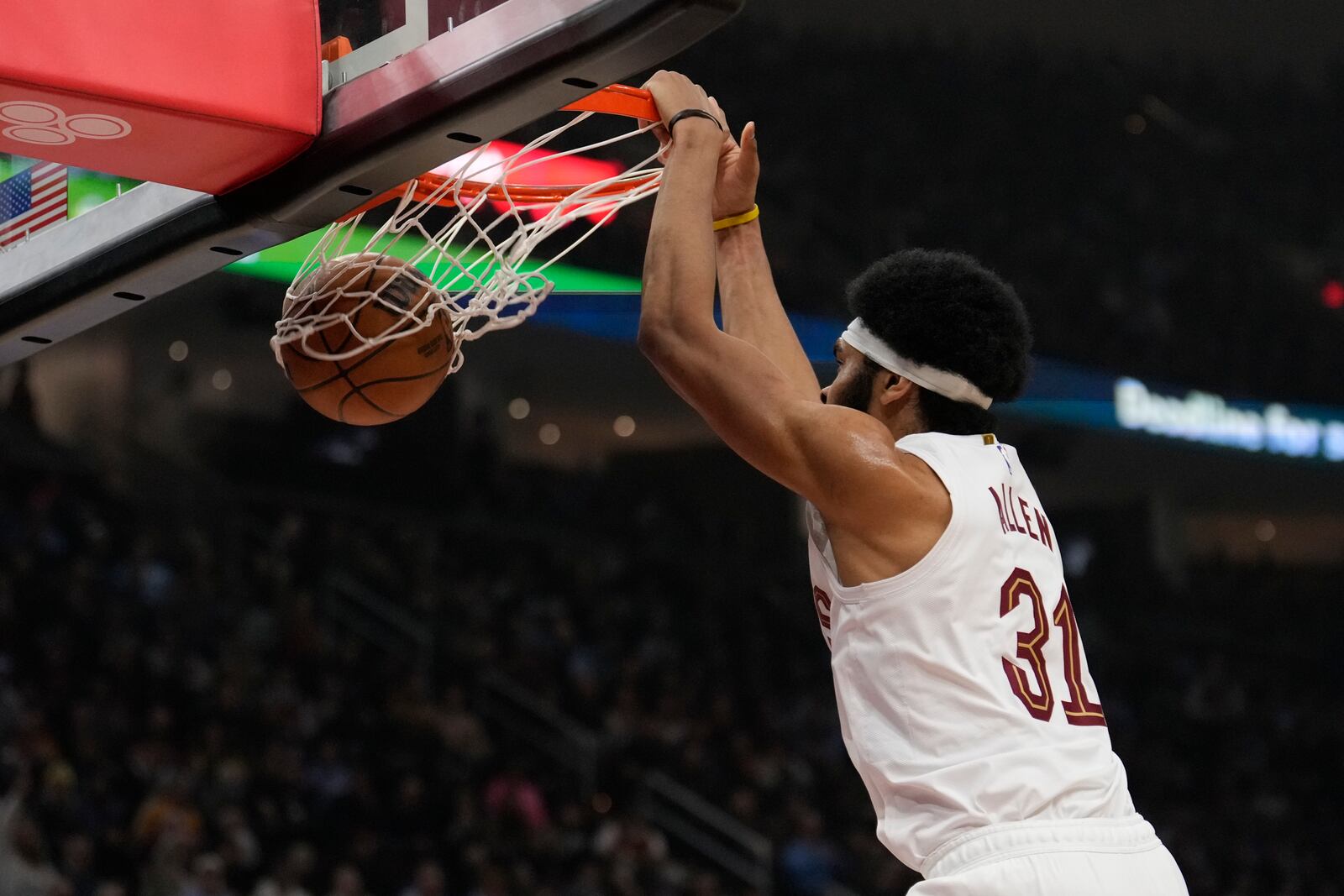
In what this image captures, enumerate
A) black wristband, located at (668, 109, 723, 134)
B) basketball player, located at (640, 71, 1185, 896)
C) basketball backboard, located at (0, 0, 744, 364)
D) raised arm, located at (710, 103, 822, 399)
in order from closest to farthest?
basketball backboard, located at (0, 0, 744, 364) < basketball player, located at (640, 71, 1185, 896) < black wristband, located at (668, 109, 723, 134) < raised arm, located at (710, 103, 822, 399)

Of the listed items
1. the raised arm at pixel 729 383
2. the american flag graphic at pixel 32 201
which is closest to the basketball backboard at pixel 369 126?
the american flag graphic at pixel 32 201

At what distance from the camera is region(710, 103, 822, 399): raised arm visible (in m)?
3.03

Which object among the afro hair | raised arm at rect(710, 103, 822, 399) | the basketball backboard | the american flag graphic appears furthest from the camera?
the american flag graphic

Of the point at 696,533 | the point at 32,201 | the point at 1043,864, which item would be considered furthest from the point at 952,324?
the point at 696,533

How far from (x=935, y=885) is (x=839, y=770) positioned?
10036 millimetres

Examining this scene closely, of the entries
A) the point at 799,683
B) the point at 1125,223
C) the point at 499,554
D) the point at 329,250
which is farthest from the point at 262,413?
the point at 329,250

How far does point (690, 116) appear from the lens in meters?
2.86

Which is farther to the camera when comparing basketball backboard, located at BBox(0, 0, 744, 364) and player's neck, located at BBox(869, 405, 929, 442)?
player's neck, located at BBox(869, 405, 929, 442)

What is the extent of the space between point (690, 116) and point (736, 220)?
34 centimetres

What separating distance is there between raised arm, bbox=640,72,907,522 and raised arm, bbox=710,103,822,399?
233mm

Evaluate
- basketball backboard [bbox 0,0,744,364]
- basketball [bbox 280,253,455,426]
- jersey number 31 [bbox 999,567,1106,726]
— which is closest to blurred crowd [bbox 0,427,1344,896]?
basketball backboard [bbox 0,0,744,364]

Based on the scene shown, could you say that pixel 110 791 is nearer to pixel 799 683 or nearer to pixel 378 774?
pixel 378 774

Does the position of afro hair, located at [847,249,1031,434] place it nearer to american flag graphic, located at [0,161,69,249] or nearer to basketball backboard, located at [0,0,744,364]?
basketball backboard, located at [0,0,744,364]

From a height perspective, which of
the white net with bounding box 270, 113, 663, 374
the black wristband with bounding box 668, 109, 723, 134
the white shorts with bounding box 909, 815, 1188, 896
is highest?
the black wristband with bounding box 668, 109, 723, 134
